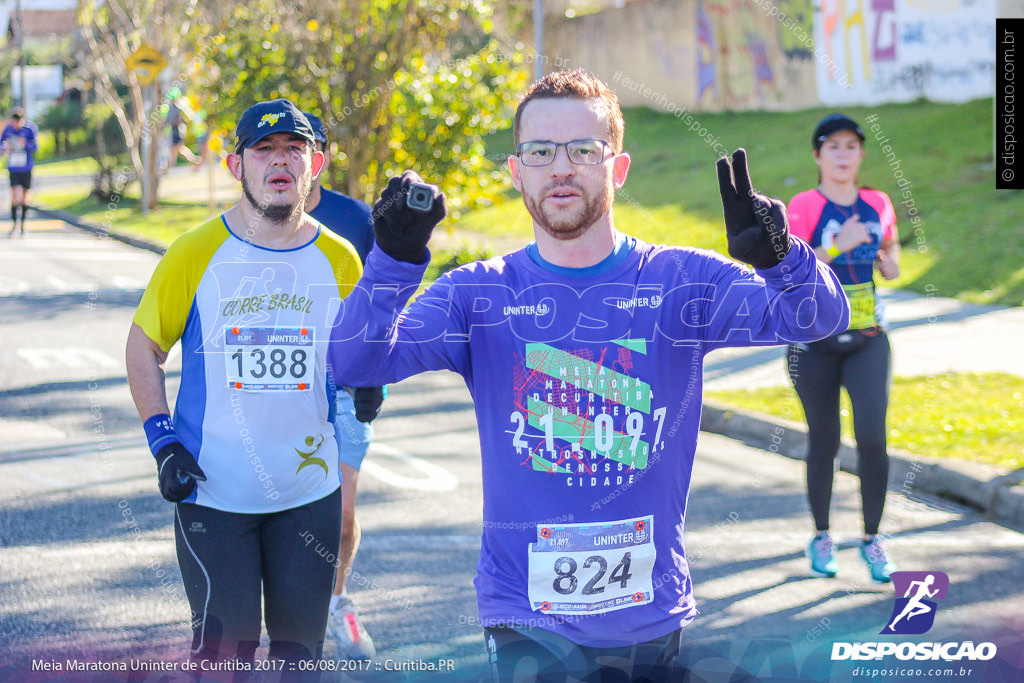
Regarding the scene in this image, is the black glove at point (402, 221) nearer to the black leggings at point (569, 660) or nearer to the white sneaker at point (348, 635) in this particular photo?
the black leggings at point (569, 660)

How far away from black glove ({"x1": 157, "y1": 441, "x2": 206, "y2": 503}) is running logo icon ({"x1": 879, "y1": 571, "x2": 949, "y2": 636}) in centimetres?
298

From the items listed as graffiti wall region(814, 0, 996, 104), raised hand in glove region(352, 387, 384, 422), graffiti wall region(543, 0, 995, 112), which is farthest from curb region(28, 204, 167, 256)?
raised hand in glove region(352, 387, 384, 422)

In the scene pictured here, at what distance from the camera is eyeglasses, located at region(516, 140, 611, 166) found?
2605 mm

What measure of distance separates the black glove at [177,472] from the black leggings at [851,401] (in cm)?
308

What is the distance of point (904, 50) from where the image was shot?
2145cm

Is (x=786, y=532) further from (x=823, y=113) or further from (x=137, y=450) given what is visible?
(x=823, y=113)

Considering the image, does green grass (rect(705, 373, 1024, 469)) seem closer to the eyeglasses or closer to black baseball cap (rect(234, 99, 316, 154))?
black baseball cap (rect(234, 99, 316, 154))

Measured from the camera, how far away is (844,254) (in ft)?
17.7

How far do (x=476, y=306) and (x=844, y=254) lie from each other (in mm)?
3137

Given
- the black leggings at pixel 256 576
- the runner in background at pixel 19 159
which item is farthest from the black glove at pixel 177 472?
the runner in background at pixel 19 159

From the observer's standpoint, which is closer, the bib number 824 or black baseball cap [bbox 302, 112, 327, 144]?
the bib number 824

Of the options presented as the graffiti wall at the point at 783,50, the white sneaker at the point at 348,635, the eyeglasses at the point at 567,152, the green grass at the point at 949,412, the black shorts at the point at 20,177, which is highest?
the graffiti wall at the point at 783,50

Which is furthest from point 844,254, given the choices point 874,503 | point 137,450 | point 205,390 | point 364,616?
point 137,450

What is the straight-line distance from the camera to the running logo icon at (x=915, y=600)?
4973 millimetres
